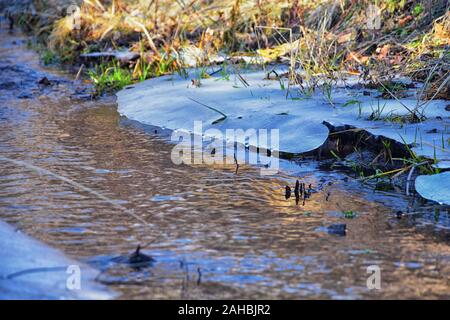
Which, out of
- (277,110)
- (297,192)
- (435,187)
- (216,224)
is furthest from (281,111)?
(216,224)

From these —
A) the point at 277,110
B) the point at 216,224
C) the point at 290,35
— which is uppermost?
the point at 290,35

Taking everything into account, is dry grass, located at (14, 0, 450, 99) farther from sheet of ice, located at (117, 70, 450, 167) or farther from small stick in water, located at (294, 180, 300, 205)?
small stick in water, located at (294, 180, 300, 205)

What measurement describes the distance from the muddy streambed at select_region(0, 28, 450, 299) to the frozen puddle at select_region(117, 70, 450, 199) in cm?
32

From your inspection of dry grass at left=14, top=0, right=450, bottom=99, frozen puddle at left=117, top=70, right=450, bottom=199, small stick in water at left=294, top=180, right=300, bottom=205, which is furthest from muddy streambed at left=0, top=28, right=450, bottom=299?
dry grass at left=14, top=0, right=450, bottom=99

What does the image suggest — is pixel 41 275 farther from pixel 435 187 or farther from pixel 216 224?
pixel 435 187

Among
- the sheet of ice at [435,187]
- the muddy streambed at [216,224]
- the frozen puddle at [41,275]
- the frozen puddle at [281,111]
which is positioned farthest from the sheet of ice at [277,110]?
the frozen puddle at [41,275]

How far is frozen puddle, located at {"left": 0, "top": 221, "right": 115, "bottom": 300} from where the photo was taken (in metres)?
2.24

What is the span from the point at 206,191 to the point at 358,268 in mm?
1099

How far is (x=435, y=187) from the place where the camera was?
11.0 feet

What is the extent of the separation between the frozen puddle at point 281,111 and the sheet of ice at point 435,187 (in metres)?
0.03

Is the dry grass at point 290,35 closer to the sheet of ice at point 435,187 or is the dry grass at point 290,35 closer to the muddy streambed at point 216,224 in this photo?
the sheet of ice at point 435,187

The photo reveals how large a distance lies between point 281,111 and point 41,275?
2.44 metres

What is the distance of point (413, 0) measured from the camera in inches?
242
